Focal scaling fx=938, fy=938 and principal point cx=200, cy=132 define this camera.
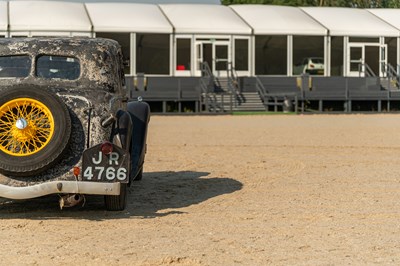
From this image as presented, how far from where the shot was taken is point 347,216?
9.55m

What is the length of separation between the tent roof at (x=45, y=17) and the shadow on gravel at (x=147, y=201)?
90.7 feet

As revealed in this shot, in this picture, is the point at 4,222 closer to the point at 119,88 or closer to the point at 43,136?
the point at 43,136

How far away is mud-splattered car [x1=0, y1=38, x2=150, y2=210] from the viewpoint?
8.95 meters

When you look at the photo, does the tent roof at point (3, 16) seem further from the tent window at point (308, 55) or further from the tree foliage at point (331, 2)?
the tree foliage at point (331, 2)

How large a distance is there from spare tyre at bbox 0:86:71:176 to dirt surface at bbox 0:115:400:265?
23.2 inches

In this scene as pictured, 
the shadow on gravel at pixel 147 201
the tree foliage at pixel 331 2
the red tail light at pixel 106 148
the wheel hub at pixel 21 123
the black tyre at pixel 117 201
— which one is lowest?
the shadow on gravel at pixel 147 201

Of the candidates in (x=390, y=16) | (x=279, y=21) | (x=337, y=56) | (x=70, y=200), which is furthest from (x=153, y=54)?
(x=70, y=200)

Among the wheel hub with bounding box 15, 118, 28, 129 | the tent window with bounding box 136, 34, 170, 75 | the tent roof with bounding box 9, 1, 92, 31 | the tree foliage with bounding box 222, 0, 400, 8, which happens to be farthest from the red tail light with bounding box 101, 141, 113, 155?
the tree foliage with bounding box 222, 0, 400, 8

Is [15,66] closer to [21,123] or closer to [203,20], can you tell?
[21,123]

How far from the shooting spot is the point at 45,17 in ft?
134

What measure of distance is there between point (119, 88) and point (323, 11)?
37804 mm

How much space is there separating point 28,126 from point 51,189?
64 cm

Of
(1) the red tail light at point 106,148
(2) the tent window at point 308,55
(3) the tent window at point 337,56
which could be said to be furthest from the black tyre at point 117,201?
(3) the tent window at point 337,56

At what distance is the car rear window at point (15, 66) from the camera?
9.87 meters
